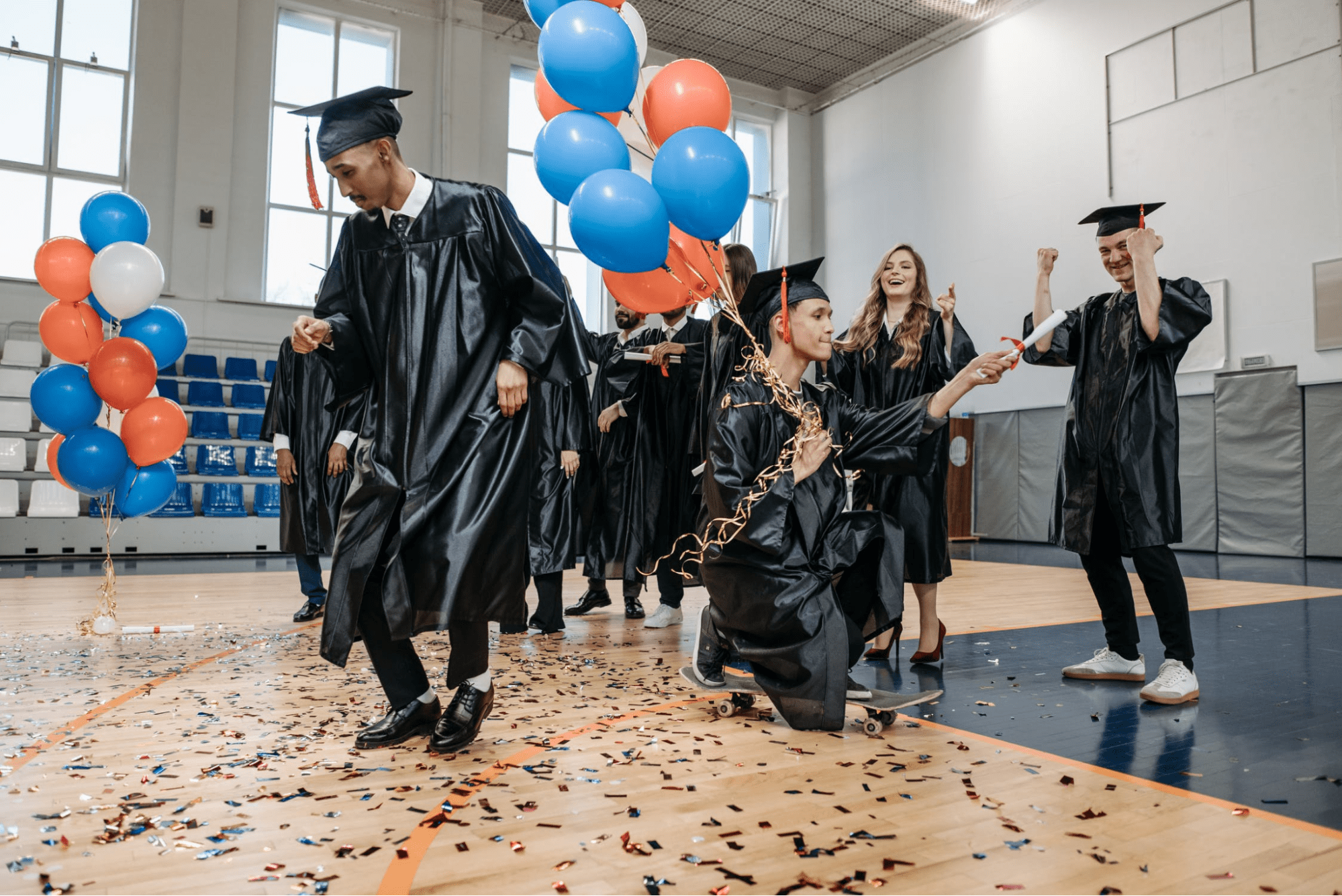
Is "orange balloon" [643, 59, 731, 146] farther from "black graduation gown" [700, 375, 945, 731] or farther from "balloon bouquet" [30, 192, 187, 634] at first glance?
"balloon bouquet" [30, 192, 187, 634]

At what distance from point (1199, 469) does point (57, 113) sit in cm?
1399

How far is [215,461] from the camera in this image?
1046 cm

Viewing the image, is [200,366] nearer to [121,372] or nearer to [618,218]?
[121,372]

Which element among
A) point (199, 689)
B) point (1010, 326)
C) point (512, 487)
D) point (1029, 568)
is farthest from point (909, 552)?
point (1010, 326)

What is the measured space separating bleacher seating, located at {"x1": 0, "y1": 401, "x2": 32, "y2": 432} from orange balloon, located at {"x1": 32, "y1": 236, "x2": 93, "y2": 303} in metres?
6.27

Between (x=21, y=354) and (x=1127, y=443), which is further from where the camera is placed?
(x=21, y=354)

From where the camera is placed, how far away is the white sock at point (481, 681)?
243 cm

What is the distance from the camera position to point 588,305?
45.0ft

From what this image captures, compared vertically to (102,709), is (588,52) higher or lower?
higher

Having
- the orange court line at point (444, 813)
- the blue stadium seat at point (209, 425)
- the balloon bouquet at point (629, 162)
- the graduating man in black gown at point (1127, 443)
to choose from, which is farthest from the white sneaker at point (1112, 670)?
the blue stadium seat at point (209, 425)

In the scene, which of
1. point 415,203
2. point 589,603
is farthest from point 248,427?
point 415,203

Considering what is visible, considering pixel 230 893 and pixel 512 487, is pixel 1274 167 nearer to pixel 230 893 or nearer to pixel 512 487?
pixel 512 487

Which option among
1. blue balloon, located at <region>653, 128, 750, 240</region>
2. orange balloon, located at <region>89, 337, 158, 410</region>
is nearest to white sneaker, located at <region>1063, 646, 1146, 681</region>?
blue balloon, located at <region>653, 128, 750, 240</region>

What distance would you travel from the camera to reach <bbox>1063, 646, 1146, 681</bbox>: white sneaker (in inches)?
129
